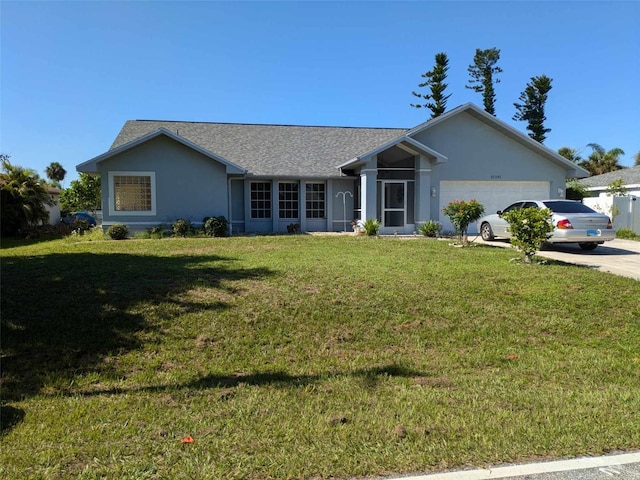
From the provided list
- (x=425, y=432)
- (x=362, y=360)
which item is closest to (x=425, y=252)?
(x=362, y=360)

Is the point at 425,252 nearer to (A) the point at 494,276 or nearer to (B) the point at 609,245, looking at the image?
(A) the point at 494,276

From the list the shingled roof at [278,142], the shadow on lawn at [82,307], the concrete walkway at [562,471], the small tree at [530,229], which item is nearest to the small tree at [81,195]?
the shingled roof at [278,142]

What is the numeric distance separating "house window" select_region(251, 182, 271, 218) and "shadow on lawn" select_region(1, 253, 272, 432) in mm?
10656

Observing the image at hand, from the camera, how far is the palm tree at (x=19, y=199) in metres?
20.8

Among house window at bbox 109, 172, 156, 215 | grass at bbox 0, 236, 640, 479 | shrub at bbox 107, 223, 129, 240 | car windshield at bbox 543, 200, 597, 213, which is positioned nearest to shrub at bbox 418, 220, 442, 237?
car windshield at bbox 543, 200, 597, 213

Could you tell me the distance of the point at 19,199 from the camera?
21250 millimetres

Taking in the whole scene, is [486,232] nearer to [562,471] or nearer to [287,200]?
[287,200]

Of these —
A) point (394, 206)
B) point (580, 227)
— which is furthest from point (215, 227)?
point (580, 227)

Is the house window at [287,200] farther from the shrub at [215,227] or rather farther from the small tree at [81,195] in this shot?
the small tree at [81,195]

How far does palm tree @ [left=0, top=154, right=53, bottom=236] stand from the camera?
2083 centimetres

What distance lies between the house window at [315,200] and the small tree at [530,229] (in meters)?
11.2

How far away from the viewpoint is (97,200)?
1581 inches

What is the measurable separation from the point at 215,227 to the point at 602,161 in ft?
130

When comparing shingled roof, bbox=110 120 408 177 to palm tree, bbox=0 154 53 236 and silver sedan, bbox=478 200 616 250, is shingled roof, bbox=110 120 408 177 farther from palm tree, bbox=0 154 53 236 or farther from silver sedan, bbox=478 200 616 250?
silver sedan, bbox=478 200 616 250
